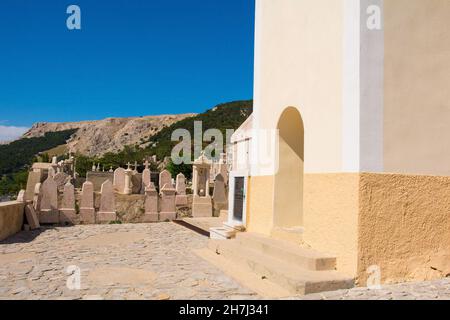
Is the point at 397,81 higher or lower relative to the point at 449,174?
higher

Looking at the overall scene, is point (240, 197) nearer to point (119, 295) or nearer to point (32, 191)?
point (119, 295)

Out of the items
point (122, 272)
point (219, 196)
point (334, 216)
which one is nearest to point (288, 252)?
point (334, 216)

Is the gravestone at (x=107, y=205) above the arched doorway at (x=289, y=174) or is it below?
below

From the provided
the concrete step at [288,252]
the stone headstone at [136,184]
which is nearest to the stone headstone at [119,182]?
the stone headstone at [136,184]

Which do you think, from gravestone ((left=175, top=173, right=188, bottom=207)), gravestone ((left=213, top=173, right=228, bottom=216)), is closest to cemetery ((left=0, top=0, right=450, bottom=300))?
gravestone ((left=175, top=173, right=188, bottom=207))

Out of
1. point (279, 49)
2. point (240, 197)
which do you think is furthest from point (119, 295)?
point (279, 49)

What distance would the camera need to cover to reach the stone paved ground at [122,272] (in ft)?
15.6

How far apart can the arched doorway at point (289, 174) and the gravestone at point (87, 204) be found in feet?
23.2

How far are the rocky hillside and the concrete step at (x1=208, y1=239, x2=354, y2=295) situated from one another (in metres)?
113

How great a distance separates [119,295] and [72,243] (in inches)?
183

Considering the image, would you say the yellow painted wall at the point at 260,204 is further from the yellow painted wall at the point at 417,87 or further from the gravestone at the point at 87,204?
the gravestone at the point at 87,204

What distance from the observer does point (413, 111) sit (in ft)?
18.6

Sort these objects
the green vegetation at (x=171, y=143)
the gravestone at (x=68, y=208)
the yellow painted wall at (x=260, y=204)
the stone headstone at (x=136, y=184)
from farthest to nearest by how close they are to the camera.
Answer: the green vegetation at (x=171, y=143) → the stone headstone at (x=136, y=184) → the gravestone at (x=68, y=208) → the yellow painted wall at (x=260, y=204)

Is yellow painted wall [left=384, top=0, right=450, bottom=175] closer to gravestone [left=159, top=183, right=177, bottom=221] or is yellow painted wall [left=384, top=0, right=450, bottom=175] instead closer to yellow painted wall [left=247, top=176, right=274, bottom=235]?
yellow painted wall [left=247, top=176, right=274, bottom=235]
